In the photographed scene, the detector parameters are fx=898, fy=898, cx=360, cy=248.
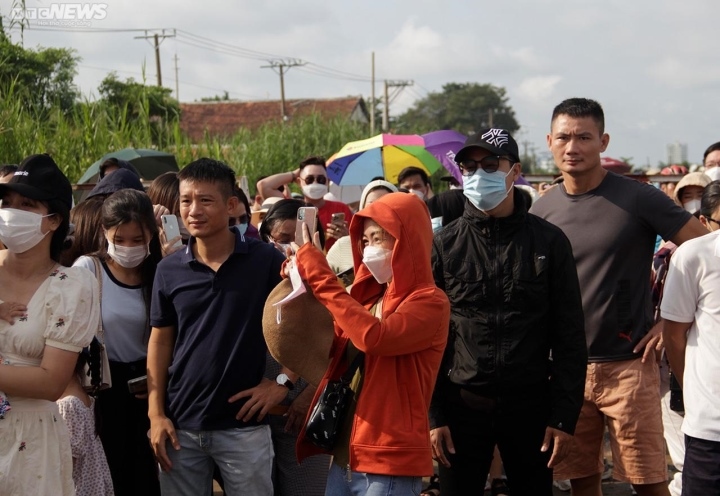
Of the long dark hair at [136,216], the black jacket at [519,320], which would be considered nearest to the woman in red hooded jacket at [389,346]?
the black jacket at [519,320]

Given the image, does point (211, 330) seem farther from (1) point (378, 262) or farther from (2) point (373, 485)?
(2) point (373, 485)

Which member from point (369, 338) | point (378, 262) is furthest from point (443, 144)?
point (369, 338)

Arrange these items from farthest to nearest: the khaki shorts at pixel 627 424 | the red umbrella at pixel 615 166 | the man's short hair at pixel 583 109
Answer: the red umbrella at pixel 615 166
the man's short hair at pixel 583 109
the khaki shorts at pixel 627 424

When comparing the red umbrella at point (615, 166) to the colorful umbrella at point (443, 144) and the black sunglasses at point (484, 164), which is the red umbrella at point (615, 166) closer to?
the colorful umbrella at point (443, 144)

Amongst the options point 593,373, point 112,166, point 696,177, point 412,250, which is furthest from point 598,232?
point 112,166

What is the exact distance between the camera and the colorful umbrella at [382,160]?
1133 cm

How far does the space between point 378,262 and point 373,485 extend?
84 cm

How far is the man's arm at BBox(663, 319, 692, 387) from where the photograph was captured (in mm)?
3850

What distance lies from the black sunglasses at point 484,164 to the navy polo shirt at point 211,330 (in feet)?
3.40

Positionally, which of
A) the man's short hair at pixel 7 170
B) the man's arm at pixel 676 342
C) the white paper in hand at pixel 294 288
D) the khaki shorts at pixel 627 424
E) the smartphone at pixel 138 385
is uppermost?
the man's short hair at pixel 7 170

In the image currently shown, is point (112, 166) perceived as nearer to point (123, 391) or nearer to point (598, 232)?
point (123, 391)

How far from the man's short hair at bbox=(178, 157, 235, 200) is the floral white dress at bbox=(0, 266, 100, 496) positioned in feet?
2.41

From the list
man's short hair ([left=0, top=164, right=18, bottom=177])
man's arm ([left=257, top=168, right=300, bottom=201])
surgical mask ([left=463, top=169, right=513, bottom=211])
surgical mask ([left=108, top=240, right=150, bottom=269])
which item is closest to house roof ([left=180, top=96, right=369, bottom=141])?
man's arm ([left=257, top=168, right=300, bottom=201])

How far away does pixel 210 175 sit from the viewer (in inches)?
159
